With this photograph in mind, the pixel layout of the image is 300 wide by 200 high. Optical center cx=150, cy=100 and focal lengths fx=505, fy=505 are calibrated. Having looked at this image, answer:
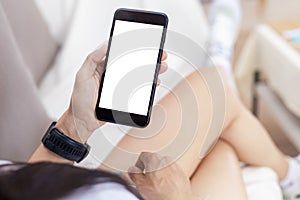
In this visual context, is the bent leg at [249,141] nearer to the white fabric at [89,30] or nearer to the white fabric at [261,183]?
the white fabric at [261,183]

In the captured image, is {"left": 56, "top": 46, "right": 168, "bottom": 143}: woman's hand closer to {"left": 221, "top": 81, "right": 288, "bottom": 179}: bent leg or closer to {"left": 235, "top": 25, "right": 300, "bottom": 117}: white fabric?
{"left": 221, "top": 81, "right": 288, "bottom": 179}: bent leg

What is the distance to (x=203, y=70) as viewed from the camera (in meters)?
0.86

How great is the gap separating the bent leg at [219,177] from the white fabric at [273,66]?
1.33ft

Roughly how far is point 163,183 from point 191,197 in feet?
0.17

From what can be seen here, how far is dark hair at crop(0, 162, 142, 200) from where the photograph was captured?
1.52 ft

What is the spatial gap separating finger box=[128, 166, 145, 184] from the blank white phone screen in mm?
78

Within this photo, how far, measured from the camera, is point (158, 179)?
0.67m

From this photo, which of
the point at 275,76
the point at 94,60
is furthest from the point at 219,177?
the point at 275,76

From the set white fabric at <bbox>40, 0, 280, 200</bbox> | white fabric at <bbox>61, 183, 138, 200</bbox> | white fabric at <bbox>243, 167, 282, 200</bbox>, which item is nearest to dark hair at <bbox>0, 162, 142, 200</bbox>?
white fabric at <bbox>61, 183, 138, 200</bbox>

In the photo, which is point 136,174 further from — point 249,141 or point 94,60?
point 249,141

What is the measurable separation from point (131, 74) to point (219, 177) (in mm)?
317

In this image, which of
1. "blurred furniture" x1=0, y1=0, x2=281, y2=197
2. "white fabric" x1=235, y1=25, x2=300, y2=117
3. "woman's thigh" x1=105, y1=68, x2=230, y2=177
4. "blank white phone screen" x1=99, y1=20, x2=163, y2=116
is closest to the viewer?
"blank white phone screen" x1=99, y1=20, x2=163, y2=116

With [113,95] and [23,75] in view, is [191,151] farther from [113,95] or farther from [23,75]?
[23,75]

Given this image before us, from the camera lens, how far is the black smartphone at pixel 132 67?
2.10 feet
